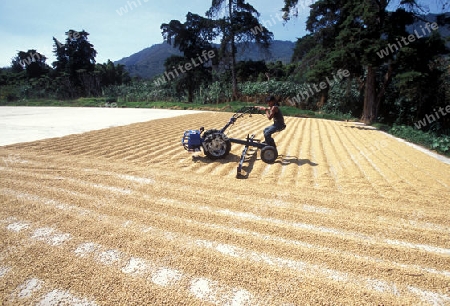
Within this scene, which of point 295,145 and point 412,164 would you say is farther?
point 295,145

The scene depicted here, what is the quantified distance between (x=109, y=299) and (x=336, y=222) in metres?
2.58

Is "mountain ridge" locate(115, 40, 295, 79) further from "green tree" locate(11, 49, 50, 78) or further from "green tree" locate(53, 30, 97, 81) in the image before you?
"green tree" locate(11, 49, 50, 78)

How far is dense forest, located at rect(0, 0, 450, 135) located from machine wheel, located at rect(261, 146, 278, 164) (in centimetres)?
804

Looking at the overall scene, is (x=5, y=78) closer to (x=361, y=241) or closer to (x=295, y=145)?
(x=295, y=145)

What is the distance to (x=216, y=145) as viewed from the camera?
5492 millimetres

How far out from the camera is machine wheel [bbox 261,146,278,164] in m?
5.29

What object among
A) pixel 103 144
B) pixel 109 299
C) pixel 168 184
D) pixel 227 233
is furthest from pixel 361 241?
pixel 103 144

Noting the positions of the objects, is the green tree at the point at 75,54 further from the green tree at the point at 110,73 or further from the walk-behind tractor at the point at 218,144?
the walk-behind tractor at the point at 218,144

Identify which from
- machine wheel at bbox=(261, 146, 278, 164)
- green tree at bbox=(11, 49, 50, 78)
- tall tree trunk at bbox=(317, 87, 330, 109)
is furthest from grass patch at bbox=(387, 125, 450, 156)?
green tree at bbox=(11, 49, 50, 78)

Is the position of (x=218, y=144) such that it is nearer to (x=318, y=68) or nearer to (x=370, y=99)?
(x=318, y=68)

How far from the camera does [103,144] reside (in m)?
6.99

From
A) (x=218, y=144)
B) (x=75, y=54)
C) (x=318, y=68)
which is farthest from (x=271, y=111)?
(x=75, y=54)

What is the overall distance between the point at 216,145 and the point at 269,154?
120cm

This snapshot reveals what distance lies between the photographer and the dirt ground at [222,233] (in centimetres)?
201
